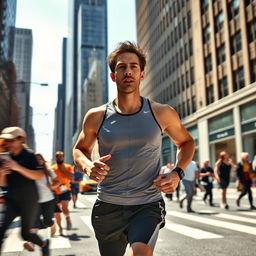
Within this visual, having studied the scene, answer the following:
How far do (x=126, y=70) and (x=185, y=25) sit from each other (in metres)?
39.0

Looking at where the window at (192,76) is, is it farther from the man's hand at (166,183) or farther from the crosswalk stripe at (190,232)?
the man's hand at (166,183)

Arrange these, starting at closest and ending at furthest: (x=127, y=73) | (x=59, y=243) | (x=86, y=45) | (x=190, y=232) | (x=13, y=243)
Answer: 1. (x=127, y=73)
2. (x=59, y=243)
3. (x=13, y=243)
4. (x=190, y=232)
5. (x=86, y=45)

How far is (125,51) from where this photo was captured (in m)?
2.81

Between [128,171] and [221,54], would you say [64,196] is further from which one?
[221,54]

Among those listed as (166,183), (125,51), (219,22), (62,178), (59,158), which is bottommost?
(62,178)

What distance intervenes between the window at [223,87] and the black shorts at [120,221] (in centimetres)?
2706

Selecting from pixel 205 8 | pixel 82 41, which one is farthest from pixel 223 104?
pixel 82 41

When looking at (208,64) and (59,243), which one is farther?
(208,64)

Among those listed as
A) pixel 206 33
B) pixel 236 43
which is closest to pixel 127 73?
pixel 236 43

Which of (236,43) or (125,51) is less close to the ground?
(236,43)

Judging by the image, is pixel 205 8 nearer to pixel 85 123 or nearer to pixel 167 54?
pixel 167 54

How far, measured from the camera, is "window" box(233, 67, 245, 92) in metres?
26.0

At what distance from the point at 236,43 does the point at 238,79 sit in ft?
10.1

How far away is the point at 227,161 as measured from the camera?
12.2 metres
